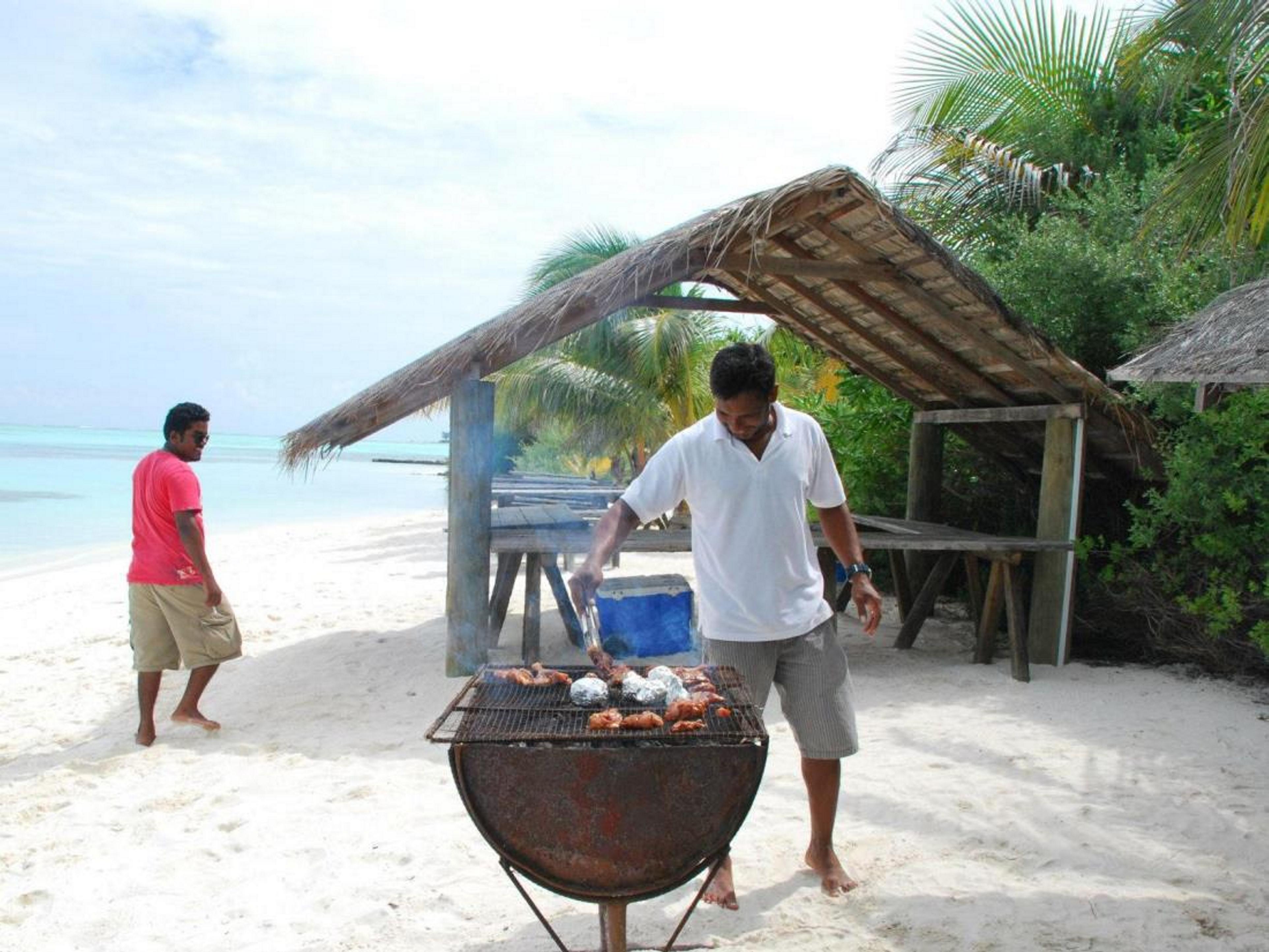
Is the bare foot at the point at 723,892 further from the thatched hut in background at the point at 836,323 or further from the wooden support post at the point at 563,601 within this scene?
the wooden support post at the point at 563,601

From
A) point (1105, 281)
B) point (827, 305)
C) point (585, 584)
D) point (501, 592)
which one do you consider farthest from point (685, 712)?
point (1105, 281)

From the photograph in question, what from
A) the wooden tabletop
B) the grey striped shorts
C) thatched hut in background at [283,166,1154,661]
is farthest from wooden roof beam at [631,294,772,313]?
the grey striped shorts

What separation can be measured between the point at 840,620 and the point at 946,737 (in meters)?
3.54

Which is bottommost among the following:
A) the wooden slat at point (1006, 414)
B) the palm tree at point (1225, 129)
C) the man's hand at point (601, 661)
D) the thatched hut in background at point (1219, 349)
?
the man's hand at point (601, 661)

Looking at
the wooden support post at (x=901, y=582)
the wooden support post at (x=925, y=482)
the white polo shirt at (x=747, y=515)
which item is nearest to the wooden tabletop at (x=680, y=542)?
the wooden support post at (x=901, y=582)

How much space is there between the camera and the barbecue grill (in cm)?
260

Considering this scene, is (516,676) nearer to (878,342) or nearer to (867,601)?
(867,601)

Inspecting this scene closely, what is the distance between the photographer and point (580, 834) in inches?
104

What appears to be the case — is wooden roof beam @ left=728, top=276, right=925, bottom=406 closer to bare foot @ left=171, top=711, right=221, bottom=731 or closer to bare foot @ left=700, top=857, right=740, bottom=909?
bare foot @ left=171, top=711, right=221, bottom=731

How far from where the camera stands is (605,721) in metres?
2.72

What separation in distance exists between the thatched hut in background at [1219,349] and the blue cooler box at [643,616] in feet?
10.7

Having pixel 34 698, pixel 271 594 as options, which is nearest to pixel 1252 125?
pixel 34 698

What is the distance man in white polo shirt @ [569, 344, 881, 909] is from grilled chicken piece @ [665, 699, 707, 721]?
405 mm

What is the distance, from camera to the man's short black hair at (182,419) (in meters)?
5.24
